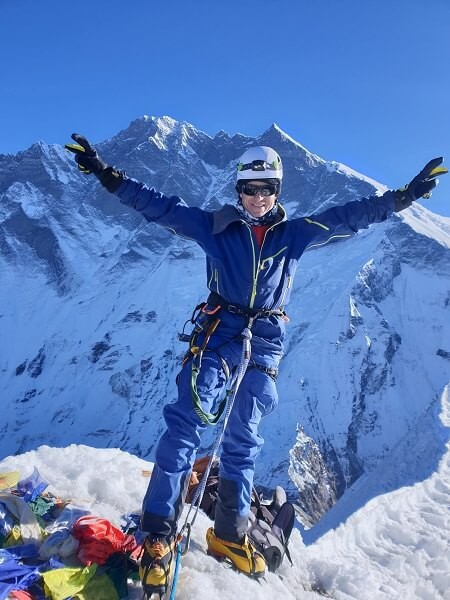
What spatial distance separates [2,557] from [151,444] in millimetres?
146650

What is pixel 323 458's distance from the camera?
403ft

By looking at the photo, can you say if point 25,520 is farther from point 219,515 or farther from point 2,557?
point 219,515

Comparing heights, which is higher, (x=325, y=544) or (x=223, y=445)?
(x=223, y=445)

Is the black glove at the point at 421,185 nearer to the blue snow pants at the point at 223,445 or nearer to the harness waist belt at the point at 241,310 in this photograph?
the harness waist belt at the point at 241,310

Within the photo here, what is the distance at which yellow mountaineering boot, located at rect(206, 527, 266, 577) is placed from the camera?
179 inches

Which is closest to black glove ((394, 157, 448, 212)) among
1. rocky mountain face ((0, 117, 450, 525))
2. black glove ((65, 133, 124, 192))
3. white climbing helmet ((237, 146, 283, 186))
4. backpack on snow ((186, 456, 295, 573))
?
white climbing helmet ((237, 146, 283, 186))

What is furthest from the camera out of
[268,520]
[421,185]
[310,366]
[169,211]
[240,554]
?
[310,366]

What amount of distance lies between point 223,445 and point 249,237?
6.53 feet

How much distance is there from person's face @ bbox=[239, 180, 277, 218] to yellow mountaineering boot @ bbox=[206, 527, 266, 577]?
9.98 feet

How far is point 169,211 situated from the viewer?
493 centimetres

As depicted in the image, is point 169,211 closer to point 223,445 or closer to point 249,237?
point 249,237

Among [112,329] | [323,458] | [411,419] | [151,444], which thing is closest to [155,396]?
[151,444]

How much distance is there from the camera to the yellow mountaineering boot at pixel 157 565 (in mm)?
3877

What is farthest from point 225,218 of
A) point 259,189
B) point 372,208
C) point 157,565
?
point 157,565
